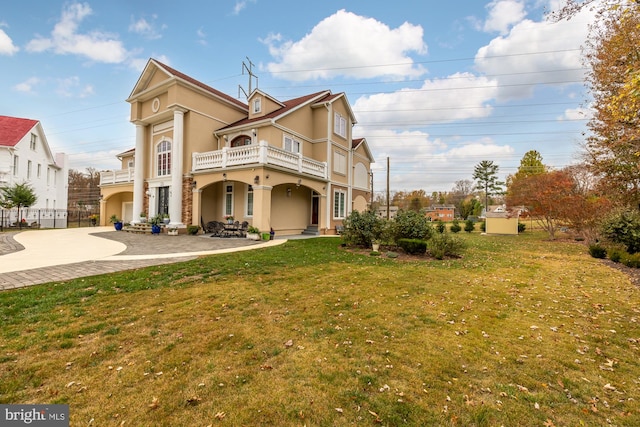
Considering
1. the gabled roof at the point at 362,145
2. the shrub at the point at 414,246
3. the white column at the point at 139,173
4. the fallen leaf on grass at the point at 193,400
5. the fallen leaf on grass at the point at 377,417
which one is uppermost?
the gabled roof at the point at 362,145

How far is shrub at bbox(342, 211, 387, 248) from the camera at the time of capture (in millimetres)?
11641

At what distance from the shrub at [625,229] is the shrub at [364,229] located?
30.1 ft

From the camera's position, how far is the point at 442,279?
7.02 metres

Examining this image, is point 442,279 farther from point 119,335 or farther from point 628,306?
point 119,335

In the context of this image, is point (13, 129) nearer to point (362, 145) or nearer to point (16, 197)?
point (16, 197)

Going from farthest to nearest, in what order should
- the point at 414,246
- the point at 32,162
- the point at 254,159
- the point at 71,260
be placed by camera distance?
1. the point at 32,162
2. the point at 254,159
3. the point at 414,246
4. the point at 71,260

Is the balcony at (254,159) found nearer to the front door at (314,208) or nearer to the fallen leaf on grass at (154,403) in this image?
the front door at (314,208)

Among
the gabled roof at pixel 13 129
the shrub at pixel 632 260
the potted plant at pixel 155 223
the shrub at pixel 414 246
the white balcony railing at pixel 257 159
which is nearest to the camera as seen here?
the shrub at pixel 632 260

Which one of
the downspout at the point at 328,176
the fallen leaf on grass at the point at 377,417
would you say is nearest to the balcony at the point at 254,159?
the downspout at the point at 328,176

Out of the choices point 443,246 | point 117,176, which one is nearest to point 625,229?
point 443,246

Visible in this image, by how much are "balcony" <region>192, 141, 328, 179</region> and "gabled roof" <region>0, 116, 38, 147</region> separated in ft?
78.5

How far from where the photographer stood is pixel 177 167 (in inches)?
664

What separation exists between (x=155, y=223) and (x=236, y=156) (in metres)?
7.02

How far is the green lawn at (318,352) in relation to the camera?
239cm
